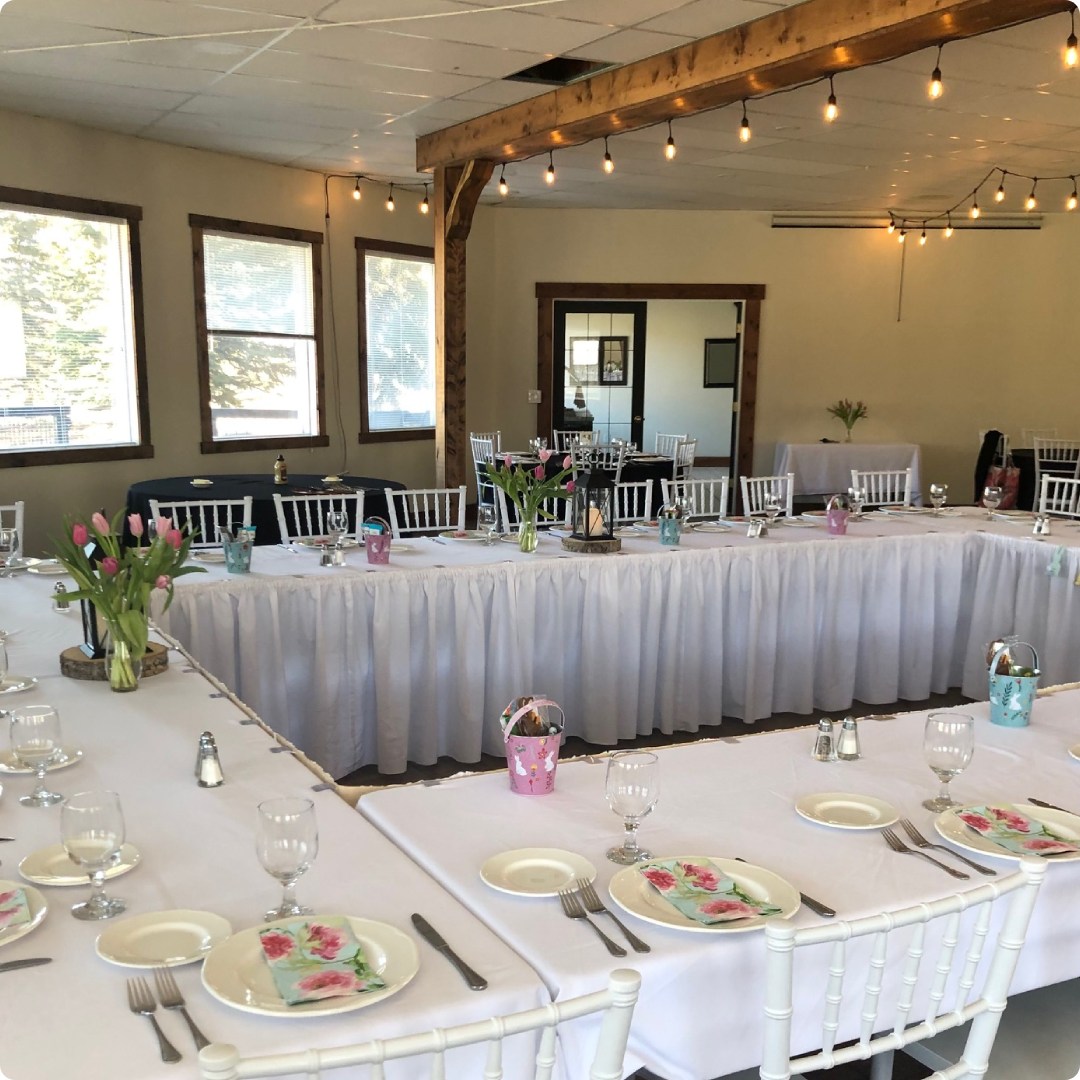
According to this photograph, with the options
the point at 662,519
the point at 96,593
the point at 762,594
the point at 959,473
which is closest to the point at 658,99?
the point at 662,519

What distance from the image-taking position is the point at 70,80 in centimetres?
571

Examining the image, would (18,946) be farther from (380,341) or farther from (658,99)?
(380,341)

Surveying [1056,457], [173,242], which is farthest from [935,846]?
[1056,457]

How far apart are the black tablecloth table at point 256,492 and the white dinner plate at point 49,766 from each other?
3695mm

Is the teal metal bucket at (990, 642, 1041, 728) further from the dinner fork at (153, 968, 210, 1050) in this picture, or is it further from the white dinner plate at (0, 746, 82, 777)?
the white dinner plate at (0, 746, 82, 777)

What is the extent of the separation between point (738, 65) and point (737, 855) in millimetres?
4208

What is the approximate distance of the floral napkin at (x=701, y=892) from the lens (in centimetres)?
145

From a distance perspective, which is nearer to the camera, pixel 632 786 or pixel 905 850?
pixel 632 786

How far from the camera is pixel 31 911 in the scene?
143cm

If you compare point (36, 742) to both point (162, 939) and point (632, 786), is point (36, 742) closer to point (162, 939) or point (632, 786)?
point (162, 939)

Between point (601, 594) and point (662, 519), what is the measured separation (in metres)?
0.57

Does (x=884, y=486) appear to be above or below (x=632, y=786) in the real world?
below

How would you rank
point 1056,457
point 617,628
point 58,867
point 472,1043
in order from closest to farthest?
point 472,1043, point 58,867, point 617,628, point 1056,457

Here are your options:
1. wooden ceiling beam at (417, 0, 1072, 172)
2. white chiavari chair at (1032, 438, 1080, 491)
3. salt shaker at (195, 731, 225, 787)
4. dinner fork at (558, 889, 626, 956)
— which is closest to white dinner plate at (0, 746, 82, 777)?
salt shaker at (195, 731, 225, 787)
